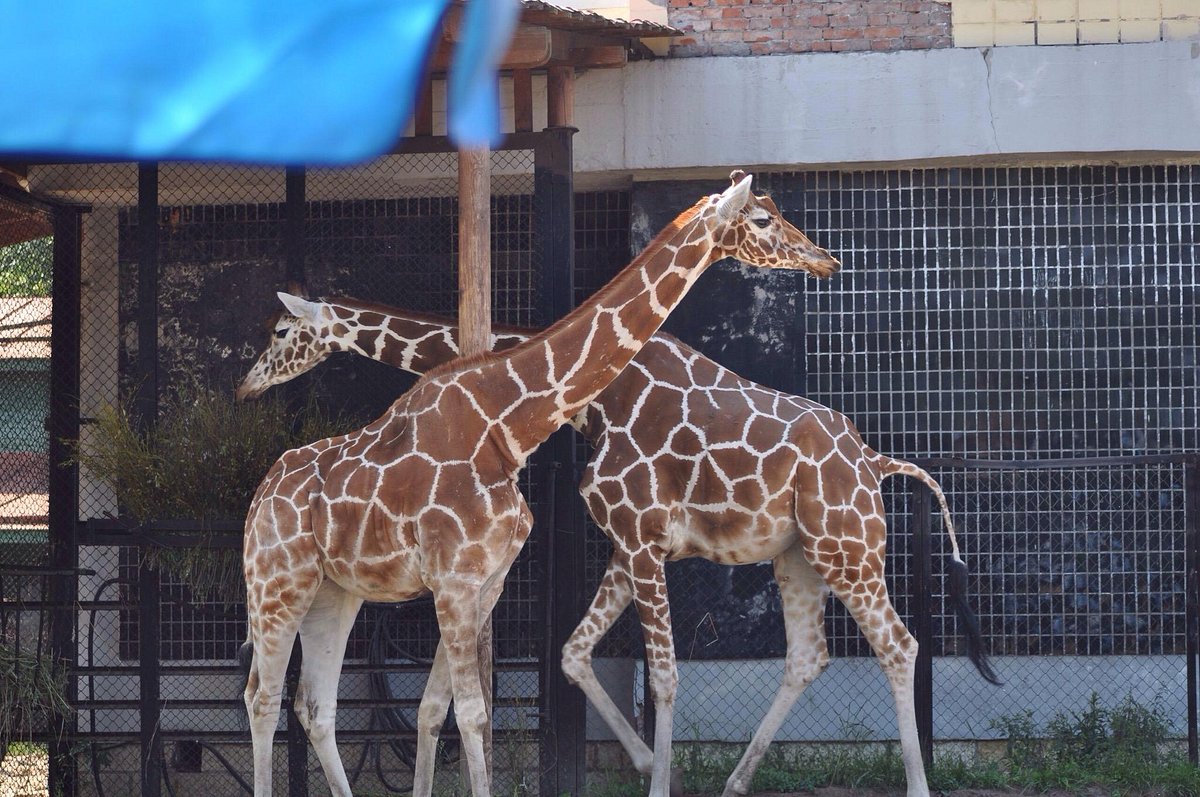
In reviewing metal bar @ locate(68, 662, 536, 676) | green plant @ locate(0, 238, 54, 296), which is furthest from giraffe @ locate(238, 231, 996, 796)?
green plant @ locate(0, 238, 54, 296)

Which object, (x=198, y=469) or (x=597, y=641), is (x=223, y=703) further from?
(x=597, y=641)

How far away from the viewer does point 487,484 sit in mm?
5938

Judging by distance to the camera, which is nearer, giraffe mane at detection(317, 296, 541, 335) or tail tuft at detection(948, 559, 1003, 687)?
tail tuft at detection(948, 559, 1003, 687)

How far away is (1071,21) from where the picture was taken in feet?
25.9

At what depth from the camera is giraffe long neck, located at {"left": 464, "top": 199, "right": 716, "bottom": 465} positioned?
19.9 feet

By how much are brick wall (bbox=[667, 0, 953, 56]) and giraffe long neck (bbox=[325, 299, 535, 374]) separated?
2.36 meters

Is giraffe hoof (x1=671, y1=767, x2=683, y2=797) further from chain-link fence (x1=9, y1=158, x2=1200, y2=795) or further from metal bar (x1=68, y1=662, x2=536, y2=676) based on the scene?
metal bar (x1=68, y1=662, x2=536, y2=676)

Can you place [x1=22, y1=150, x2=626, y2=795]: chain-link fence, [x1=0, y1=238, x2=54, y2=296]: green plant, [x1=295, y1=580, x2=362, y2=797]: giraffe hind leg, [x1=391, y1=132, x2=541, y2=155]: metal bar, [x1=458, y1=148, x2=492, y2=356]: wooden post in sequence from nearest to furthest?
[x1=295, y1=580, x2=362, y2=797]: giraffe hind leg, [x1=458, y1=148, x2=492, y2=356]: wooden post, [x1=391, y1=132, x2=541, y2=155]: metal bar, [x1=22, y1=150, x2=626, y2=795]: chain-link fence, [x1=0, y1=238, x2=54, y2=296]: green plant

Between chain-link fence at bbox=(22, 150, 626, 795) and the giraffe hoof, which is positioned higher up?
chain-link fence at bbox=(22, 150, 626, 795)

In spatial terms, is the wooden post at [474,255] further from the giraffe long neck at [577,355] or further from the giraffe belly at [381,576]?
the giraffe belly at [381,576]

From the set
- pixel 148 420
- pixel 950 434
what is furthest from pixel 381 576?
pixel 950 434

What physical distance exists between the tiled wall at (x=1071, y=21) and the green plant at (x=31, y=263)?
586cm

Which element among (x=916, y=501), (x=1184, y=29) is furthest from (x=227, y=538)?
(x=1184, y=29)

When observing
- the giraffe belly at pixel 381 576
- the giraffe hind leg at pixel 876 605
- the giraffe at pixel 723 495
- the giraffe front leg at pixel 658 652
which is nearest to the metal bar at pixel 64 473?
the giraffe at pixel 723 495
